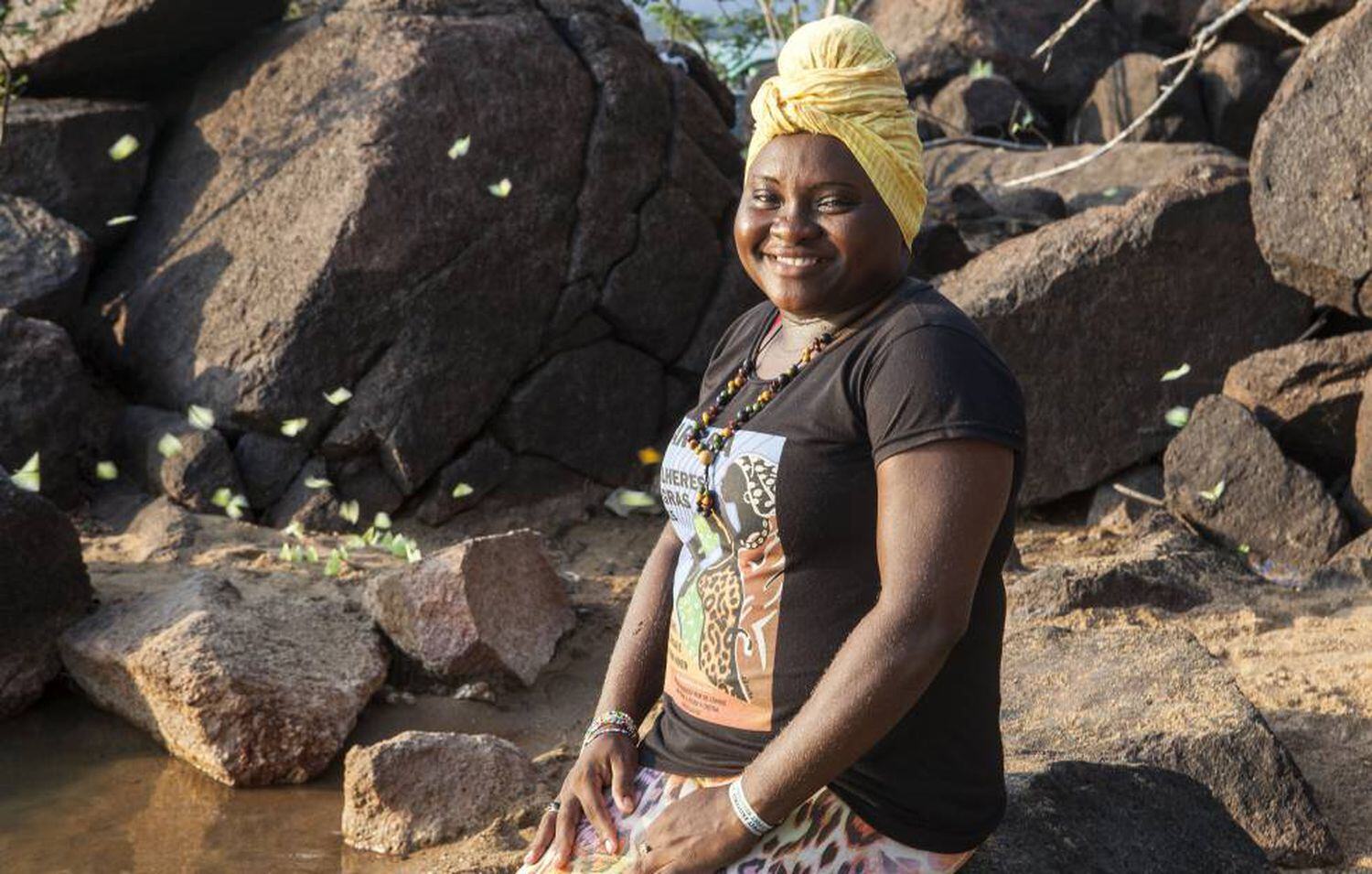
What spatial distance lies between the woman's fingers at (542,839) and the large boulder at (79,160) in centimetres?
562

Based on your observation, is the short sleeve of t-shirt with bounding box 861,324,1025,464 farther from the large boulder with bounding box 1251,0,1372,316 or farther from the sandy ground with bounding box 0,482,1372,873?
the large boulder with bounding box 1251,0,1372,316

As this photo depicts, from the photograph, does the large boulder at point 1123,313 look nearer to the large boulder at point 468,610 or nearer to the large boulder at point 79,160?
the large boulder at point 468,610

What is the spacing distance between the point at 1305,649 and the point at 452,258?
3.80 metres

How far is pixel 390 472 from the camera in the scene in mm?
6785

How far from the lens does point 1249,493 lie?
6027 mm

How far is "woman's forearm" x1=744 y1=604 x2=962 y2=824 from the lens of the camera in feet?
6.77

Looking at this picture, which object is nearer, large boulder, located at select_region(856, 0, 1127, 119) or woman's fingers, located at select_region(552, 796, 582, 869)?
woman's fingers, located at select_region(552, 796, 582, 869)

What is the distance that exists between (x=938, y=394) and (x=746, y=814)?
23.9 inches

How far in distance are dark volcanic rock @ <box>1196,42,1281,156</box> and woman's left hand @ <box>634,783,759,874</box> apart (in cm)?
768

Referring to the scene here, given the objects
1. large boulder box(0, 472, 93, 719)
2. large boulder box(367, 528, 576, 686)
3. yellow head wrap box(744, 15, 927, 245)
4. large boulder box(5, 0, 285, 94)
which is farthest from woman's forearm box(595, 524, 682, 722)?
large boulder box(5, 0, 285, 94)

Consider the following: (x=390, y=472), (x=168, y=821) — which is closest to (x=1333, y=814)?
(x=168, y=821)

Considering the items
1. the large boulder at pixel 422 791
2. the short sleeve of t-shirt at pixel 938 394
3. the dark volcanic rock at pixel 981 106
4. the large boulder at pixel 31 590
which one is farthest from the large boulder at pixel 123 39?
the short sleeve of t-shirt at pixel 938 394

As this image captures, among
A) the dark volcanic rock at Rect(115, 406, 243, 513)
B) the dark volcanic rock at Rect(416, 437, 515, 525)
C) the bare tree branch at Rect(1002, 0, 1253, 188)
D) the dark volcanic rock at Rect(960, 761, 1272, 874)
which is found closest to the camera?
the dark volcanic rock at Rect(960, 761, 1272, 874)

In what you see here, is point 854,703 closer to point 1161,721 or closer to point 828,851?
point 828,851
